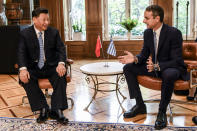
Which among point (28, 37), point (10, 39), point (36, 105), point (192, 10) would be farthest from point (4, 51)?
point (192, 10)

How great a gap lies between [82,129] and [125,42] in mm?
4912

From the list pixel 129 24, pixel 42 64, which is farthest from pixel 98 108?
pixel 129 24

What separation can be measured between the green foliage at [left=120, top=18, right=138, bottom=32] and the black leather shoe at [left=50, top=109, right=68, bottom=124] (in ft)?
15.1

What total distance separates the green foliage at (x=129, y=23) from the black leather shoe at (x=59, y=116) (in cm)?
460

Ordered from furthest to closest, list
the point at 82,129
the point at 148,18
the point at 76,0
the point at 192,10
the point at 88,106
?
the point at 76,0 < the point at 192,10 < the point at 88,106 < the point at 148,18 < the point at 82,129

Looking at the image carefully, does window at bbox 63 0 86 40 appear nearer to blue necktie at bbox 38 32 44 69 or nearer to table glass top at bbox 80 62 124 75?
table glass top at bbox 80 62 124 75

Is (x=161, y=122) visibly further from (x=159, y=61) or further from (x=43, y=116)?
(x=43, y=116)

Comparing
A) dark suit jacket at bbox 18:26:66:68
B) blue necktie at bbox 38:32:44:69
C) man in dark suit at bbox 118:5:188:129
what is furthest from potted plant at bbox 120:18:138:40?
blue necktie at bbox 38:32:44:69

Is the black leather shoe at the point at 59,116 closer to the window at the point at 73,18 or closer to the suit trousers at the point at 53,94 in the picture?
the suit trousers at the point at 53,94

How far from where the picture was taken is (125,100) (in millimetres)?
3229

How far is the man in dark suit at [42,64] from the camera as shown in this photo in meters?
2.56

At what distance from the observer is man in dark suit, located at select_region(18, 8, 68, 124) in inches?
101

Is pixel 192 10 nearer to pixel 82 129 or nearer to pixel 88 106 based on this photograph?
pixel 88 106

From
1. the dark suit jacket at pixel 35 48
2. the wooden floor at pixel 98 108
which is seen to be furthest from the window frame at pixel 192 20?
the dark suit jacket at pixel 35 48
